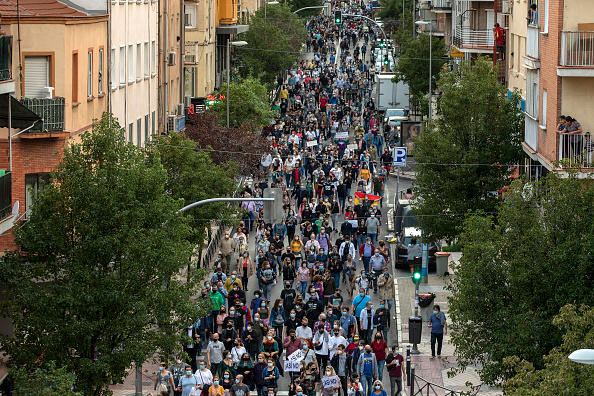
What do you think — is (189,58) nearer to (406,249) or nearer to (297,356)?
(406,249)

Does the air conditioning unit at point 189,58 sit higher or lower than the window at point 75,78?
higher

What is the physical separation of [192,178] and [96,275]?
48.7ft

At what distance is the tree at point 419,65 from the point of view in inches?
2660

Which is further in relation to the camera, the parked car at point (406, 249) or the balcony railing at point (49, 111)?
the parked car at point (406, 249)

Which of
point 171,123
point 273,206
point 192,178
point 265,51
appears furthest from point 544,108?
point 265,51

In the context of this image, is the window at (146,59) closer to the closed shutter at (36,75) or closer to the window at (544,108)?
the closed shutter at (36,75)

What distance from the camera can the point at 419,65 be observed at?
67625mm

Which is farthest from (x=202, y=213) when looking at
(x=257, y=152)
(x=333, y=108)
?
(x=333, y=108)

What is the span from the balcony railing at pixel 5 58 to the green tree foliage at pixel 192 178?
34.9ft

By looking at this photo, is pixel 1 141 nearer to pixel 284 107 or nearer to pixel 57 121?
pixel 57 121

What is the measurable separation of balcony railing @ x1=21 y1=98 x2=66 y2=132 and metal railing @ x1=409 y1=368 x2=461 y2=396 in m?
10.8

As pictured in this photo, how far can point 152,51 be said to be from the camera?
1843 inches

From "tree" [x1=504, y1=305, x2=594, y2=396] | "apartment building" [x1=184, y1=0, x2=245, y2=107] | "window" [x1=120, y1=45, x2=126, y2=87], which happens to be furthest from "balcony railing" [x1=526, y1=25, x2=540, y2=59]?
"apartment building" [x1=184, y1=0, x2=245, y2=107]

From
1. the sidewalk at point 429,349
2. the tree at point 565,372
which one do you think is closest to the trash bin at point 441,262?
the sidewalk at point 429,349
